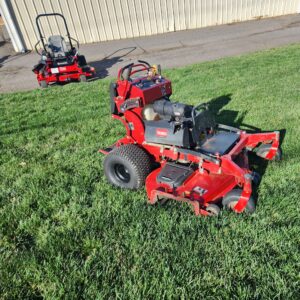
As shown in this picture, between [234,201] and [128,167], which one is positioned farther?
[128,167]

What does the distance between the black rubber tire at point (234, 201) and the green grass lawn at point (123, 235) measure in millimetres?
111

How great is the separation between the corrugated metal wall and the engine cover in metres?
15.7

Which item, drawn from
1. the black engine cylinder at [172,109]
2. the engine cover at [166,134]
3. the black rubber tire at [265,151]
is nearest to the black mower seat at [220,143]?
the engine cover at [166,134]

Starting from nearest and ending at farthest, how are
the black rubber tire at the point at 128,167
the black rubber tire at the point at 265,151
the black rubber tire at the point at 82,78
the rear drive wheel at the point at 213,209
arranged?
the rear drive wheel at the point at 213,209
the black rubber tire at the point at 128,167
the black rubber tire at the point at 265,151
the black rubber tire at the point at 82,78

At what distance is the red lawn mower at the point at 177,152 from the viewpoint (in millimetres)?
3729

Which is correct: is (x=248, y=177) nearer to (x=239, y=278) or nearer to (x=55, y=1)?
(x=239, y=278)

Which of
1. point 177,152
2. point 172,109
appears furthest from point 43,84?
point 177,152

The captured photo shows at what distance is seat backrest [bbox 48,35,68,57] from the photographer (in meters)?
10.9

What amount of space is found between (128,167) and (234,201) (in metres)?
1.45

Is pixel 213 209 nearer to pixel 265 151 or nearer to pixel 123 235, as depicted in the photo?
pixel 123 235

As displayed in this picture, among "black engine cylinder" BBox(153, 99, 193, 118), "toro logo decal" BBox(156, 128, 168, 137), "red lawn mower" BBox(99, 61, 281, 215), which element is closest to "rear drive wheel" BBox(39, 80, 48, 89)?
"red lawn mower" BBox(99, 61, 281, 215)

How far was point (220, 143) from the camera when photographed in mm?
4160

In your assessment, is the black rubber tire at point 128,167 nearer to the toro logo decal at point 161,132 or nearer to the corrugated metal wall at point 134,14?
the toro logo decal at point 161,132

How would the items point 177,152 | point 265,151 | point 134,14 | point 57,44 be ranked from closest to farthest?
point 177,152
point 265,151
point 57,44
point 134,14
